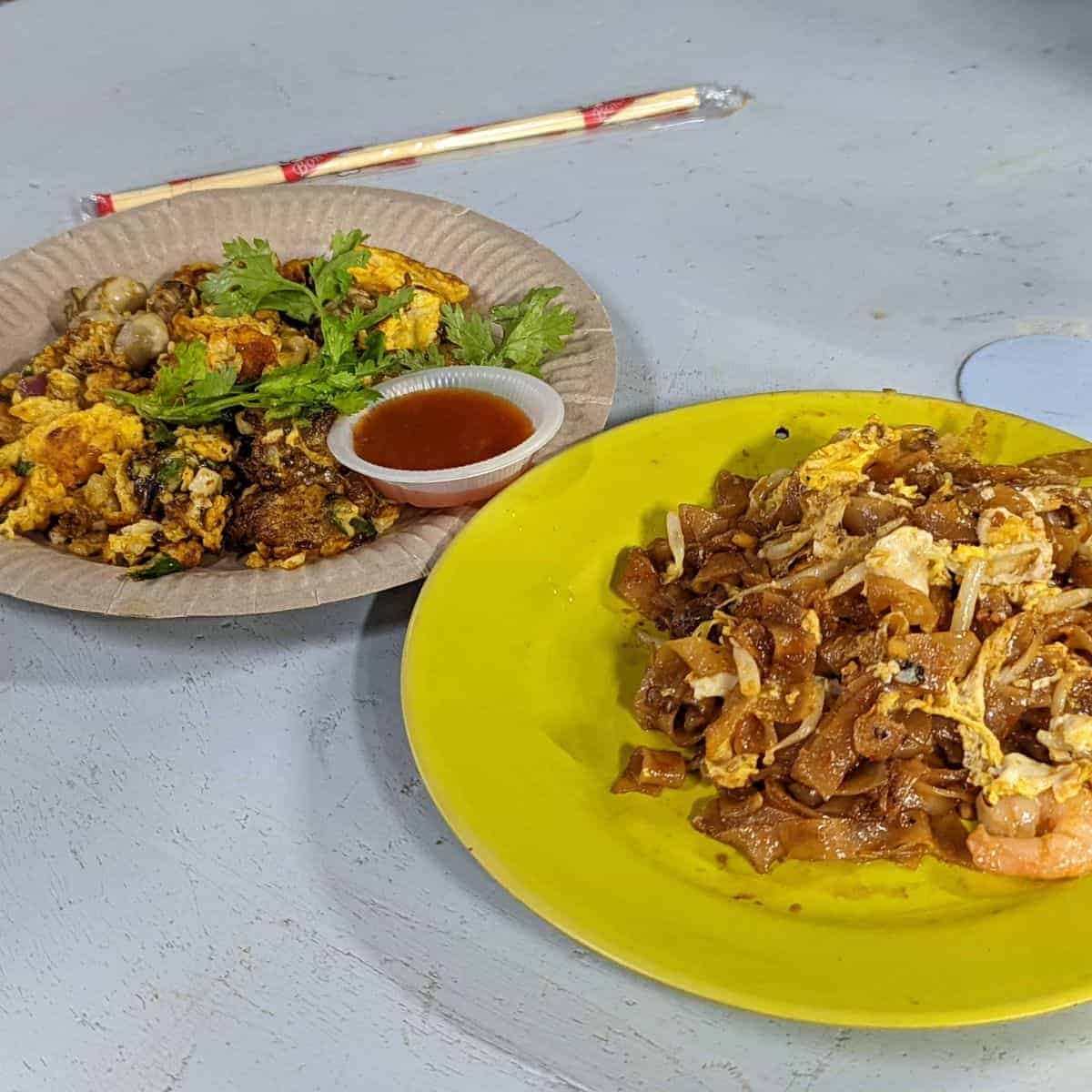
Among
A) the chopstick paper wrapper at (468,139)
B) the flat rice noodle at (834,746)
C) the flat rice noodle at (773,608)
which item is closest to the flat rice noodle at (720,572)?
the flat rice noodle at (773,608)

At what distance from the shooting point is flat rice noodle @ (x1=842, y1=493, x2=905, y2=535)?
202cm

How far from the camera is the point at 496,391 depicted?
256cm

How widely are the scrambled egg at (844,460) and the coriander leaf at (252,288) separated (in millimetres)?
1334

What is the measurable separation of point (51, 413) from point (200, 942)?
4.33 ft

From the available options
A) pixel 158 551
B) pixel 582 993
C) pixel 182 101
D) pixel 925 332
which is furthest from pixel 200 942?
pixel 182 101

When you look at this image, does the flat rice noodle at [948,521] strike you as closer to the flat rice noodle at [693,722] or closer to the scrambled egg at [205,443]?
the flat rice noodle at [693,722]

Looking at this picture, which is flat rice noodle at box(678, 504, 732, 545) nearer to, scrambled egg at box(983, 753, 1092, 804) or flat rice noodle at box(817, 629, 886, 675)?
flat rice noodle at box(817, 629, 886, 675)

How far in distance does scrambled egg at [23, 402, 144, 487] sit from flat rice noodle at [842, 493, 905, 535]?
1521 millimetres

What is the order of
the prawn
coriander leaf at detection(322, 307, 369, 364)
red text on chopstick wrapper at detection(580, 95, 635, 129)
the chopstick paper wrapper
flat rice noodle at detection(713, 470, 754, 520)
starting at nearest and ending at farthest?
the prawn → flat rice noodle at detection(713, 470, 754, 520) → coriander leaf at detection(322, 307, 369, 364) → the chopstick paper wrapper → red text on chopstick wrapper at detection(580, 95, 635, 129)

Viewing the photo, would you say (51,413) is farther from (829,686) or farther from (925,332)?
(925,332)

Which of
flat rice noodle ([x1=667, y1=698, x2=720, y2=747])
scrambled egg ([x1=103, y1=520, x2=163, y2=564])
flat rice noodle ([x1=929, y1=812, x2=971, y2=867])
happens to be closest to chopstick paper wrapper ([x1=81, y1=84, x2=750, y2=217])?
scrambled egg ([x1=103, y1=520, x2=163, y2=564])

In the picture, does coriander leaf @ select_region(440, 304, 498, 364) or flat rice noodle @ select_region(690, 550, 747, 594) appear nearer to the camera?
flat rice noodle @ select_region(690, 550, 747, 594)

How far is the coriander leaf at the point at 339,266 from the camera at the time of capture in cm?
274

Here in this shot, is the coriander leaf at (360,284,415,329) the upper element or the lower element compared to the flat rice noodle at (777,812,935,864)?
upper
